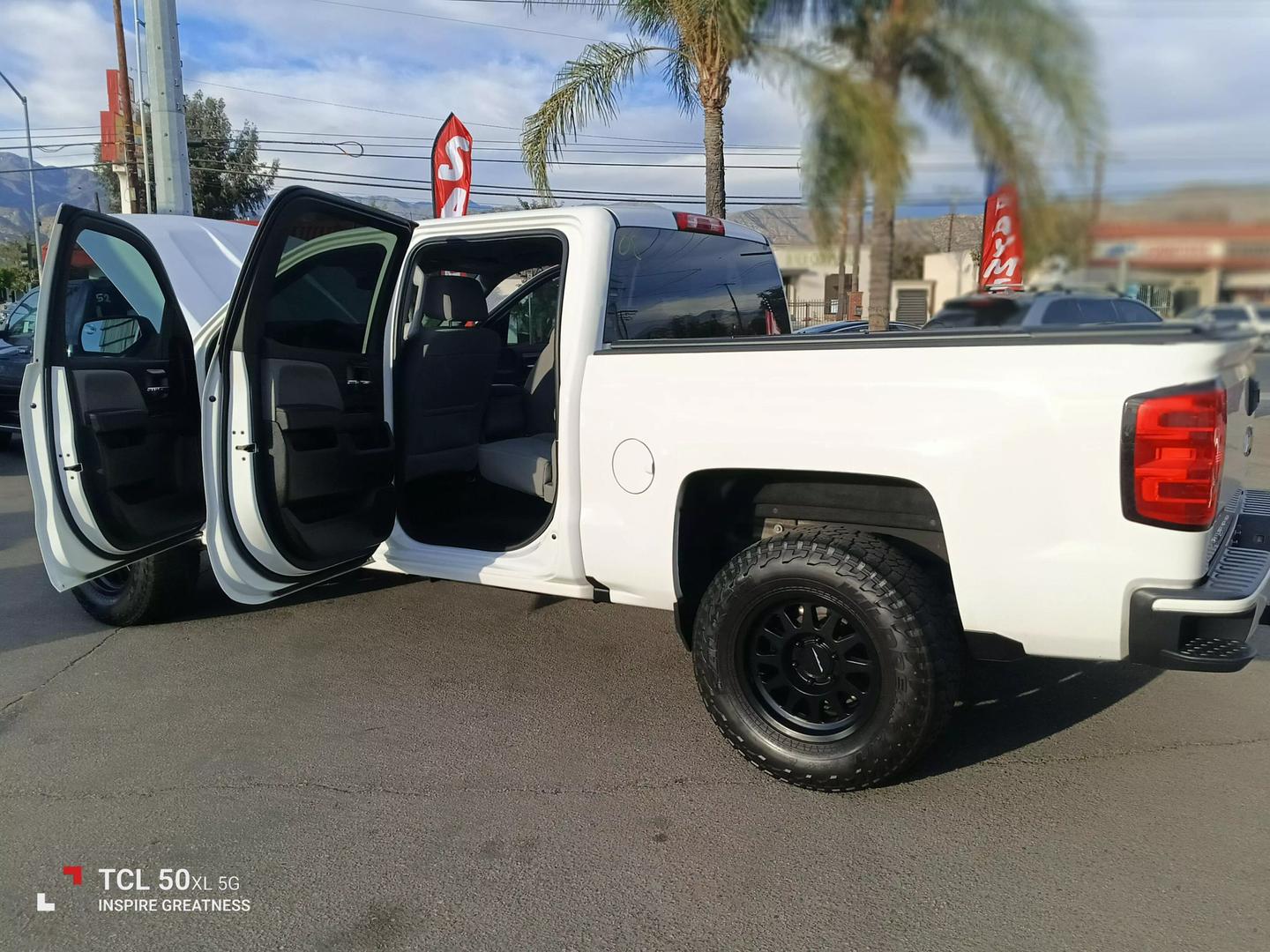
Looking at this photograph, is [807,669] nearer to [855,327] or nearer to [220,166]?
[855,327]

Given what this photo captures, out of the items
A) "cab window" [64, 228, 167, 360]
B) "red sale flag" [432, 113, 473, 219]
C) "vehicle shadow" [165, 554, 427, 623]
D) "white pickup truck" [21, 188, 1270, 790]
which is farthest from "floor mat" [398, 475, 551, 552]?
"red sale flag" [432, 113, 473, 219]

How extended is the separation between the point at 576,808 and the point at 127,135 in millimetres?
25027

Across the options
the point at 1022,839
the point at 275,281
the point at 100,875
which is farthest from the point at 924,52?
the point at 100,875

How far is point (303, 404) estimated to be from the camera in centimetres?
378

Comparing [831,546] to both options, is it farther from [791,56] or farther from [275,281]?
[275,281]

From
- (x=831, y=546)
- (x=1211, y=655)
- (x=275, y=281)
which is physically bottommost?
(x=1211, y=655)

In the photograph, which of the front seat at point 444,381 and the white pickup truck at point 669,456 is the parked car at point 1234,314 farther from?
the front seat at point 444,381

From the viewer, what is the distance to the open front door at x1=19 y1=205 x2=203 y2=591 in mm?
3963

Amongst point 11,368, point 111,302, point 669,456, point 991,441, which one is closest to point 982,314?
point 991,441

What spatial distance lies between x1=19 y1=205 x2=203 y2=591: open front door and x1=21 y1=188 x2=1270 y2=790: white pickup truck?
14 mm

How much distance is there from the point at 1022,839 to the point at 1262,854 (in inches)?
26.2

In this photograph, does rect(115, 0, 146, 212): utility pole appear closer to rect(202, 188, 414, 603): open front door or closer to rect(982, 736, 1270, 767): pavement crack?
rect(202, 188, 414, 603): open front door

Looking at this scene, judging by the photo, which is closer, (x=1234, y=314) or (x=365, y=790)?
(x=1234, y=314)

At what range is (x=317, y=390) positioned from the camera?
3873 millimetres
